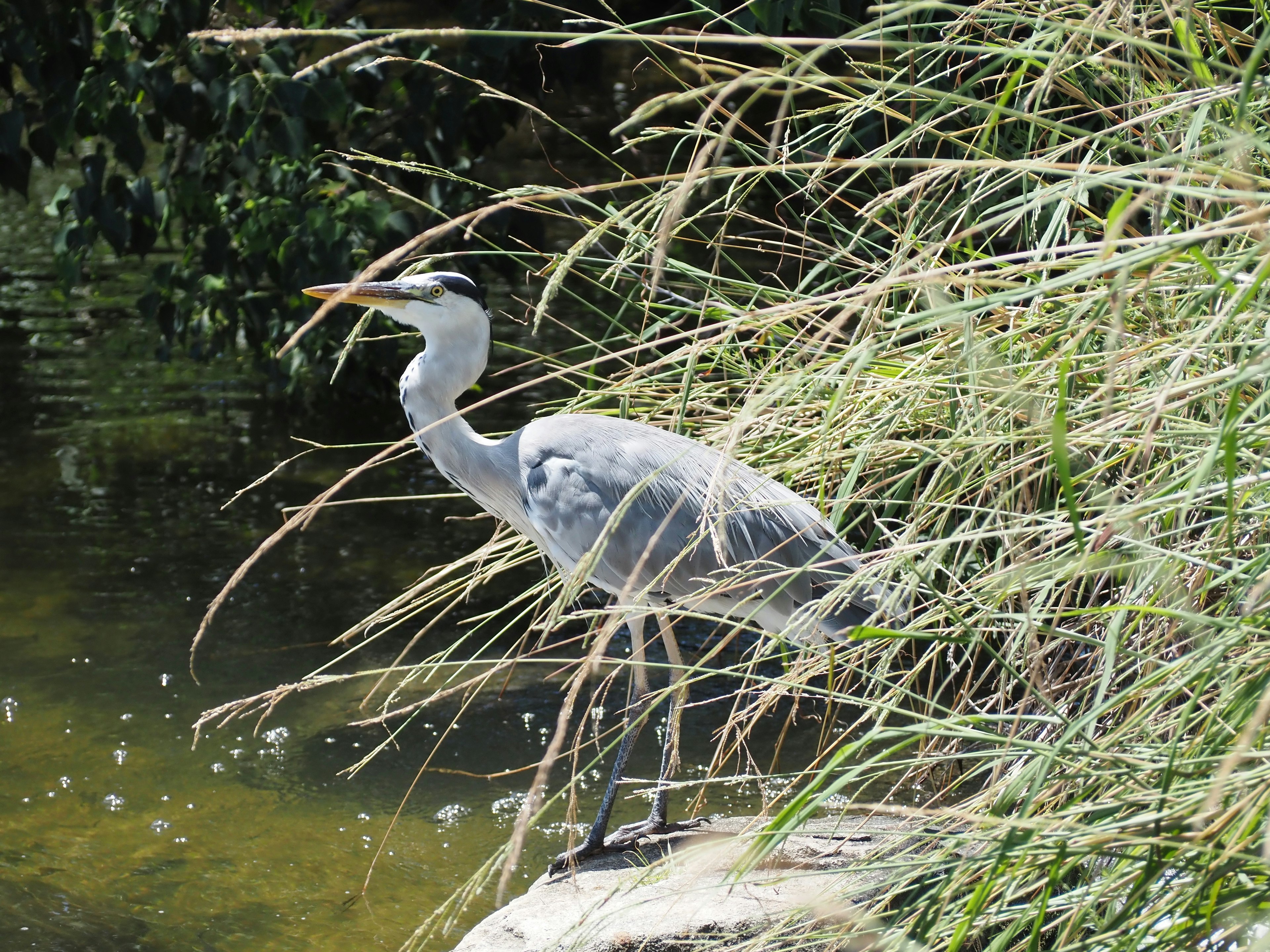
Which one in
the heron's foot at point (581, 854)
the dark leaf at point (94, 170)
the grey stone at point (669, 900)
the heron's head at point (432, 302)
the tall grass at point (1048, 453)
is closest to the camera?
the tall grass at point (1048, 453)

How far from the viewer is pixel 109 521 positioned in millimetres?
5578

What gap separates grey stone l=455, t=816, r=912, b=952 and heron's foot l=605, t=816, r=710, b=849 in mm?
58

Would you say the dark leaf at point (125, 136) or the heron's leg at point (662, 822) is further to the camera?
the dark leaf at point (125, 136)

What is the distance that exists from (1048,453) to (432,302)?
1.67 m

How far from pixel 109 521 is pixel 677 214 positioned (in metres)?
4.86

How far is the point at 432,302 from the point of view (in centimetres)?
307

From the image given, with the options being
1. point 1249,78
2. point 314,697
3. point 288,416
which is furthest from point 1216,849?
point 288,416

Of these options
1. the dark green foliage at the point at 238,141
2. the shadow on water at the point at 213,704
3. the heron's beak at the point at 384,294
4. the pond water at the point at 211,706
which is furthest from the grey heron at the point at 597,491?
the dark green foliage at the point at 238,141

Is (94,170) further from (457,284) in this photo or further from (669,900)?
(669,900)

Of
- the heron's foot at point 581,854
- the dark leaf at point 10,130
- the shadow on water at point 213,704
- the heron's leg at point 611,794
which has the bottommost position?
the shadow on water at point 213,704

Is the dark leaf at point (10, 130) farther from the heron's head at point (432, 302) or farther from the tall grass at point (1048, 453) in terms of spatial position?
the tall grass at point (1048, 453)

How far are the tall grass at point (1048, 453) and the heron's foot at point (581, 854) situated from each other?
0.43 meters

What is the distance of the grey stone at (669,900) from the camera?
2.28 metres

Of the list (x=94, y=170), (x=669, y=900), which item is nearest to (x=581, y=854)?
(x=669, y=900)
